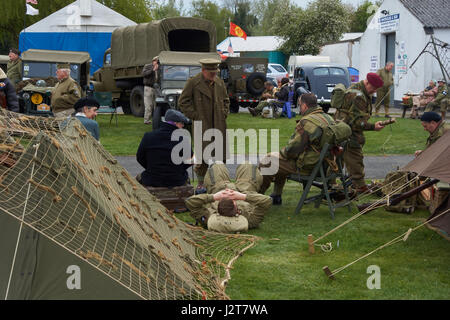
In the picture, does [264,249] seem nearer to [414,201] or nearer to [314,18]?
[414,201]

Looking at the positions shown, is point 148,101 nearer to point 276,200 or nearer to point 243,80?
point 243,80

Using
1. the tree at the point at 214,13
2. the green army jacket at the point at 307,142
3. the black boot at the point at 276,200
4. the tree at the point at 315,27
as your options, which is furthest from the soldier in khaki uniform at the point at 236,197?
the tree at the point at 214,13

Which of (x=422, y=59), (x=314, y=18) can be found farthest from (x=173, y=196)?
(x=314, y=18)

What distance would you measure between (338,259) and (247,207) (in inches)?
58.4

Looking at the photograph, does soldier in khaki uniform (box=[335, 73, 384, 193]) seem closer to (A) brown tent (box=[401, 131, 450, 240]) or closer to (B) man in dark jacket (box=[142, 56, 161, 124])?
(A) brown tent (box=[401, 131, 450, 240])

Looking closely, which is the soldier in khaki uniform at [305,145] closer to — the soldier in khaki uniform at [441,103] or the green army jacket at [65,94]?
the green army jacket at [65,94]

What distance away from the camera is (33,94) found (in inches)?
622

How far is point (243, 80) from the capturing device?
25.0 meters

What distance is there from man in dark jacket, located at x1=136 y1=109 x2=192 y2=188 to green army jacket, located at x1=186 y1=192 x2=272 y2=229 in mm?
884

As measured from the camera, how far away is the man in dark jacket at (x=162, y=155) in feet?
26.5

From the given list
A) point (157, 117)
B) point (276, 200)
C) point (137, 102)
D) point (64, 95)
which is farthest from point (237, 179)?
point (137, 102)

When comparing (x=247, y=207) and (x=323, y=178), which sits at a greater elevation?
(x=323, y=178)

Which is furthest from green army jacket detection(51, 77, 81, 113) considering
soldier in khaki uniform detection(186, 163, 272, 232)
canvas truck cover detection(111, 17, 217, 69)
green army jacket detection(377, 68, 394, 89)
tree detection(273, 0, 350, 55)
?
tree detection(273, 0, 350, 55)
